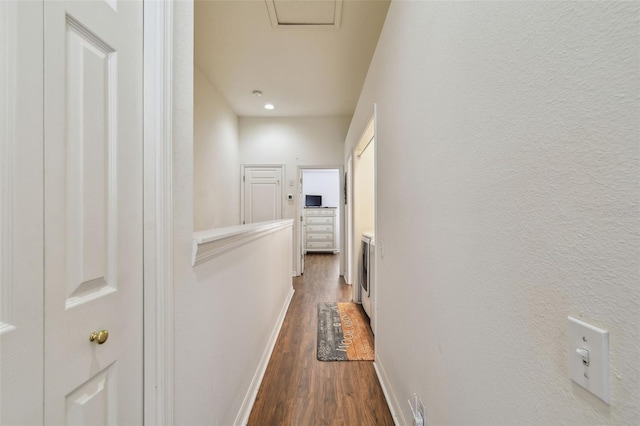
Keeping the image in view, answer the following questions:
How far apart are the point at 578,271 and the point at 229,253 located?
3.87ft

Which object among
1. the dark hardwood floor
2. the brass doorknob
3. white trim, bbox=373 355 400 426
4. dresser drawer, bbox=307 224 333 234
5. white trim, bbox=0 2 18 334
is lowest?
the dark hardwood floor

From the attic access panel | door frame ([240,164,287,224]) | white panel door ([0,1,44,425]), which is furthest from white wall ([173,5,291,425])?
door frame ([240,164,287,224])

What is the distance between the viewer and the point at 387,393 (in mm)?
1611

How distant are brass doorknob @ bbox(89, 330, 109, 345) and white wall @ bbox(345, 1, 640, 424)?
0.94 meters

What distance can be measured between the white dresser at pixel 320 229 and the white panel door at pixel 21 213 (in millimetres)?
7262

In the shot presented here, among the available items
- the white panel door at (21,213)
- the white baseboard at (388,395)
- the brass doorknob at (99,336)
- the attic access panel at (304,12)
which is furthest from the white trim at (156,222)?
the attic access panel at (304,12)

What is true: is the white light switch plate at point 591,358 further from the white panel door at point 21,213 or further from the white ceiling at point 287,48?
the white ceiling at point 287,48

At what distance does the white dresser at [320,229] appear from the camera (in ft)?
25.4

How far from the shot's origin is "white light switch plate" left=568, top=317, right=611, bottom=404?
387mm

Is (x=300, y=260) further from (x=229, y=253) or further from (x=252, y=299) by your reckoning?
(x=229, y=253)

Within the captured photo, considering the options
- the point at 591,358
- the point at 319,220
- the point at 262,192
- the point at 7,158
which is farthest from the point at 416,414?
the point at 319,220

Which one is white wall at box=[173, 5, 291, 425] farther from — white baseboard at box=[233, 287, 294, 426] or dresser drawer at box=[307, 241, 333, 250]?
dresser drawer at box=[307, 241, 333, 250]

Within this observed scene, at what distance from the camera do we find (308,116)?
4793mm

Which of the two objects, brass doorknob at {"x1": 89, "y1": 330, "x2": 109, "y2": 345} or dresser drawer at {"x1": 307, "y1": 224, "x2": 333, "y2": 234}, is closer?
brass doorknob at {"x1": 89, "y1": 330, "x2": 109, "y2": 345}
